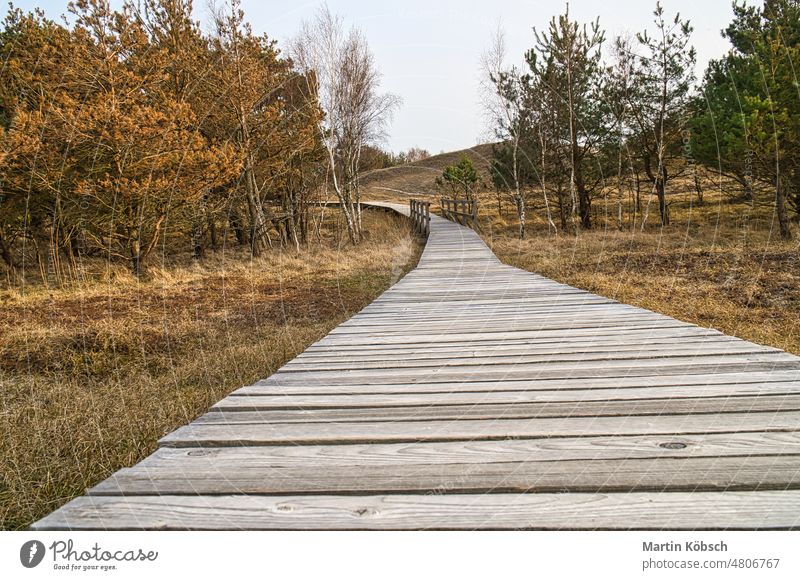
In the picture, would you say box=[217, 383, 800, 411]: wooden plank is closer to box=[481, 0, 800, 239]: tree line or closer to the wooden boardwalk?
the wooden boardwalk

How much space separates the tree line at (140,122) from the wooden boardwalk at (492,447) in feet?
22.7

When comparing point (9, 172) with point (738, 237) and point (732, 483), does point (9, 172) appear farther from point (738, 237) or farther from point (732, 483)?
point (738, 237)

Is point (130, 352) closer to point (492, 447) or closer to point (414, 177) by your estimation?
point (492, 447)

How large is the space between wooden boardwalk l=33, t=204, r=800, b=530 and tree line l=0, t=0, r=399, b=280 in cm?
692

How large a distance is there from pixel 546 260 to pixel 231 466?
11621 mm

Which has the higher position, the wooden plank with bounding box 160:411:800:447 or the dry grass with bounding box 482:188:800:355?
the wooden plank with bounding box 160:411:800:447

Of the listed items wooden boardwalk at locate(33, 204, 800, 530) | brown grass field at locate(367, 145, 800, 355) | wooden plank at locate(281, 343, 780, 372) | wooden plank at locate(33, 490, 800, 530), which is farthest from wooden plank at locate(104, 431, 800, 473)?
brown grass field at locate(367, 145, 800, 355)

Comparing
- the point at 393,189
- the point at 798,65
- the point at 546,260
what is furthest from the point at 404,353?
the point at 393,189

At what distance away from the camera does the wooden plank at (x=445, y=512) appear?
128 centimetres

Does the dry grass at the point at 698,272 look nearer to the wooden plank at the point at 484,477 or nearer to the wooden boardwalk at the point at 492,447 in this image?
the wooden boardwalk at the point at 492,447

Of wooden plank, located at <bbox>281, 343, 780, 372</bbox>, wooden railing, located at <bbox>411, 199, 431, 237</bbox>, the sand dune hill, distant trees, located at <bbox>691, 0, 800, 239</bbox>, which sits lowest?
wooden plank, located at <bbox>281, 343, 780, 372</bbox>

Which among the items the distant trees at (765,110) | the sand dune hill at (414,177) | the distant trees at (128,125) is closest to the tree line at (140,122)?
the distant trees at (128,125)

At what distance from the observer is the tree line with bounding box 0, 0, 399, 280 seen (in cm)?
1160
